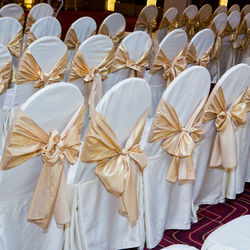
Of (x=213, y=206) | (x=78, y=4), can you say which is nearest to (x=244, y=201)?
(x=213, y=206)

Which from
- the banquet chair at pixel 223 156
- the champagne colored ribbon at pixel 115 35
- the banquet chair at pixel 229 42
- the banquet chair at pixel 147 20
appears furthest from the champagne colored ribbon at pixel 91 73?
the banquet chair at pixel 229 42

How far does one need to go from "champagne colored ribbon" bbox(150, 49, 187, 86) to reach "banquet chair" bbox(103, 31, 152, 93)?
0.13 meters

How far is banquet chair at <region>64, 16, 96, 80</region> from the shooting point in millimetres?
4836

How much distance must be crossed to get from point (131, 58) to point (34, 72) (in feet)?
3.60

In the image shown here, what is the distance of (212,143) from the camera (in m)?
2.95

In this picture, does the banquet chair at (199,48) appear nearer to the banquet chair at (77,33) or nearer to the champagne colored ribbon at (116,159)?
the banquet chair at (77,33)

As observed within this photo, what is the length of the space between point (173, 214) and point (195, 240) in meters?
0.21

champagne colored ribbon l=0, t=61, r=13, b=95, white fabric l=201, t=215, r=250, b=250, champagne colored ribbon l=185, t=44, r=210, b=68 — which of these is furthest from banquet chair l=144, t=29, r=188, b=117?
white fabric l=201, t=215, r=250, b=250

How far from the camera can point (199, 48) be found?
14.4 ft

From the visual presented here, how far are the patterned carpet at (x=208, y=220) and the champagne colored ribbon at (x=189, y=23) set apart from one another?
401 cm

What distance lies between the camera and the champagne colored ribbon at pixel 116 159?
204 centimetres

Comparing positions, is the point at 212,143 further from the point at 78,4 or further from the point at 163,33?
the point at 78,4

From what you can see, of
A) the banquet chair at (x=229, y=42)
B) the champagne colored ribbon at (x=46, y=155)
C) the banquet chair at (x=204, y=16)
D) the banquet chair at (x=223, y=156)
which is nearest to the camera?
the champagne colored ribbon at (x=46, y=155)

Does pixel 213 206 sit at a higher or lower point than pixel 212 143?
lower
